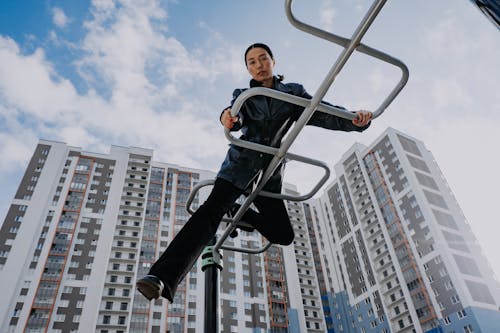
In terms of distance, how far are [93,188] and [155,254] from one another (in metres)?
11.8

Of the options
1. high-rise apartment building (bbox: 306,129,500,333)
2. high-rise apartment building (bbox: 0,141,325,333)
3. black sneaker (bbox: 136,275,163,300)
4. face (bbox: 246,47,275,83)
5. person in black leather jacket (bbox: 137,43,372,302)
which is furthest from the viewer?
high-rise apartment building (bbox: 0,141,325,333)

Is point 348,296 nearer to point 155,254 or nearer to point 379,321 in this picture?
point 379,321

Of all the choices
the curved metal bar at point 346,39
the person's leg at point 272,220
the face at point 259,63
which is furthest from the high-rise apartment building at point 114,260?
the curved metal bar at point 346,39

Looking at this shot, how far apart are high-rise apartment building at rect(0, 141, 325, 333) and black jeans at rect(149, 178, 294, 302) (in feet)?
124

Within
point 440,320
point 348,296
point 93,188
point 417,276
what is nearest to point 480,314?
point 440,320

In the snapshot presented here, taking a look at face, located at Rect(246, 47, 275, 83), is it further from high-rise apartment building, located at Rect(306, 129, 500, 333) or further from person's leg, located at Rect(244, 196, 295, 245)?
high-rise apartment building, located at Rect(306, 129, 500, 333)

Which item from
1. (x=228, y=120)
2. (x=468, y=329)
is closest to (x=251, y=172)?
(x=228, y=120)

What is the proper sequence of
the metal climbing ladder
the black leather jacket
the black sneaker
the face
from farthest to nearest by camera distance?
the face
the black leather jacket
the black sneaker
the metal climbing ladder

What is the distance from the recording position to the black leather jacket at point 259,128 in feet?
7.34

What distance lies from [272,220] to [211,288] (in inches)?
25.4

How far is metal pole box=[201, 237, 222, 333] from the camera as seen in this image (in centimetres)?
233

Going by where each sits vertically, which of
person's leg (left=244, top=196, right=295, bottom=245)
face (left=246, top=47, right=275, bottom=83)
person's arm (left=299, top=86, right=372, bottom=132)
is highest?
face (left=246, top=47, right=275, bottom=83)

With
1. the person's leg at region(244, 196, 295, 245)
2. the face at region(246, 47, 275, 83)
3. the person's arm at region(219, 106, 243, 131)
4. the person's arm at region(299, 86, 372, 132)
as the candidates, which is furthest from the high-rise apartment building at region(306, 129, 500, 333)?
the person's arm at region(219, 106, 243, 131)

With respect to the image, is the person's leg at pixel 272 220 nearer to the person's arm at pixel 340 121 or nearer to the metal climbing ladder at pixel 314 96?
the metal climbing ladder at pixel 314 96
